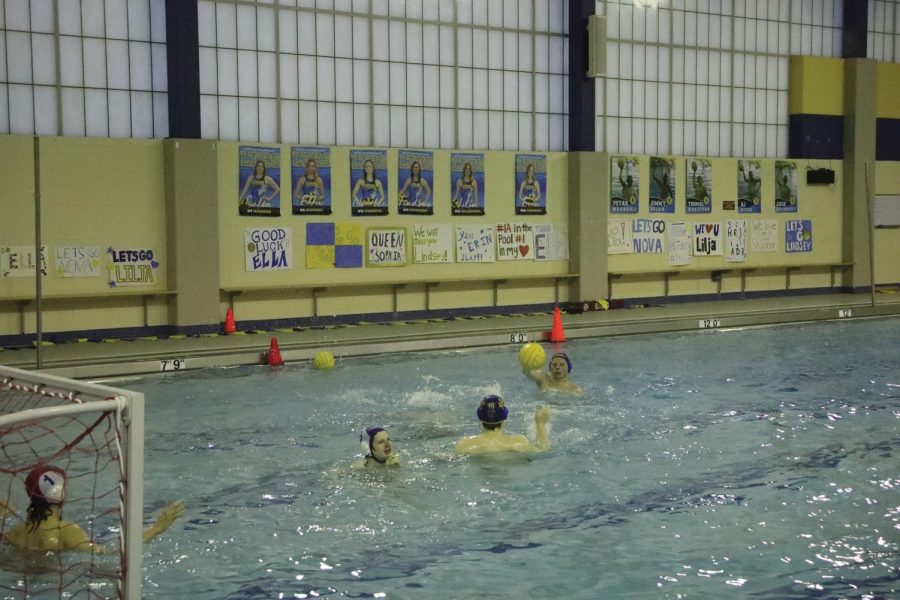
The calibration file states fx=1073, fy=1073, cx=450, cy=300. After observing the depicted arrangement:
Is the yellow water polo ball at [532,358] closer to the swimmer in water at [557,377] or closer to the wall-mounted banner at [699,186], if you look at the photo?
the swimmer in water at [557,377]

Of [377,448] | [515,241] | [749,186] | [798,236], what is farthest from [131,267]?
[798,236]

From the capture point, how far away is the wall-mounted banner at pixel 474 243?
2202 cm

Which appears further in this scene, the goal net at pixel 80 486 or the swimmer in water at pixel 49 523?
the swimmer in water at pixel 49 523

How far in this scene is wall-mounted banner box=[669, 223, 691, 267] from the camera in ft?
81.7

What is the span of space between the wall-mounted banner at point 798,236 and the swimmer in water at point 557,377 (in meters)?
14.4

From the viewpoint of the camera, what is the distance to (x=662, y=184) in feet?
80.6

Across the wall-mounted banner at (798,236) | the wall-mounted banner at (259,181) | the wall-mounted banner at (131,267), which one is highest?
the wall-mounted banner at (259,181)

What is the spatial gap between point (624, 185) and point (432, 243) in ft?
16.6

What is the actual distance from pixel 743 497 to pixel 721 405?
4.37 m

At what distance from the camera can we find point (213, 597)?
693cm

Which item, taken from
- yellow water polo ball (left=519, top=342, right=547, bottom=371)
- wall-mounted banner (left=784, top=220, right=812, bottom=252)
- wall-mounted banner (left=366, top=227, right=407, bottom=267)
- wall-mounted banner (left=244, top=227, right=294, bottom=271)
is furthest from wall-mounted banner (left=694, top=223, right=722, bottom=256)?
yellow water polo ball (left=519, top=342, right=547, bottom=371)

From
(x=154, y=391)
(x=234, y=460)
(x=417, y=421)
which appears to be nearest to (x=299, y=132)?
(x=154, y=391)

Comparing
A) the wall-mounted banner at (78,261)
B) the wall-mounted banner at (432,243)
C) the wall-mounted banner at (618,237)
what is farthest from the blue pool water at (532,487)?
the wall-mounted banner at (618,237)

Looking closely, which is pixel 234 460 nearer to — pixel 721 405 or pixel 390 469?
pixel 390 469
